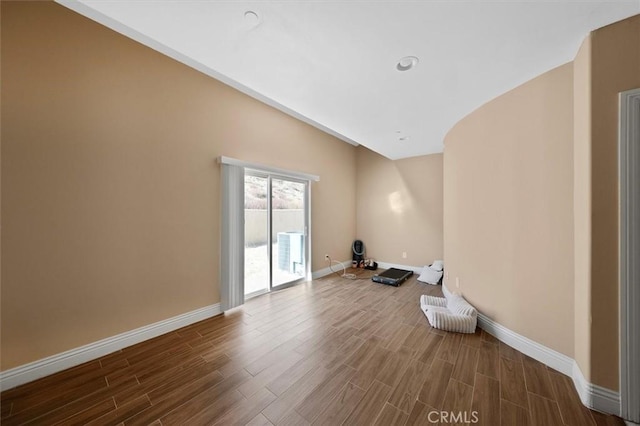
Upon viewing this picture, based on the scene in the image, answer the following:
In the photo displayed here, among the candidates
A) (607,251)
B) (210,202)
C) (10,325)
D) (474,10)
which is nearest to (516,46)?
(474,10)

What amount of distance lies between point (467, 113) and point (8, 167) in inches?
173

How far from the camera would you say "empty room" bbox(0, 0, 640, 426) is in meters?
1.38

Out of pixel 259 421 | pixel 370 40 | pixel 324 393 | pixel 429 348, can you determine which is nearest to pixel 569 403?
pixel 429 348

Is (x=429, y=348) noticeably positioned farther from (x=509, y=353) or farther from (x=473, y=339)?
(x=509, y=353)

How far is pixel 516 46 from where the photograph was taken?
1.59 meters

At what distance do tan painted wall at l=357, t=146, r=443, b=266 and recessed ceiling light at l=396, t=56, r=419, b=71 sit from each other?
3230 millimetres

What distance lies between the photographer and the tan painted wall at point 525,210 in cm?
174

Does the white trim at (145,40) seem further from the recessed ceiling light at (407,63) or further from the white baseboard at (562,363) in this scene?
the white baseboard at (562,363)

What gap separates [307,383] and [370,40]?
258 centimetres

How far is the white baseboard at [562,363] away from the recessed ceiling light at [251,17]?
322 centimetres

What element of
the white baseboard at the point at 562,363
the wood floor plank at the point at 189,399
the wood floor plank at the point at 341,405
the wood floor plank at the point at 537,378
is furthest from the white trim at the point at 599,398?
the wood floor plank at the point at 189,399

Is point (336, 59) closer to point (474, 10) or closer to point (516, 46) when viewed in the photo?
point (474, 10)

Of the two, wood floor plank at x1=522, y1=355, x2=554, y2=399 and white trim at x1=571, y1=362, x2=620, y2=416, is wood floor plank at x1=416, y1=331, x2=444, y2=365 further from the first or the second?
white trim at x1=571, y1=362, x2=620, y2=416

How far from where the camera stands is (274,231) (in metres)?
3.69
